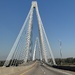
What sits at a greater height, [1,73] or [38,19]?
[38,19]

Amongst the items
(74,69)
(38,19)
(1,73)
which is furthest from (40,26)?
(1,73)

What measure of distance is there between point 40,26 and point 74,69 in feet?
136

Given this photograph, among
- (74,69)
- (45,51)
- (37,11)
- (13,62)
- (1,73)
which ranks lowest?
(1,73)

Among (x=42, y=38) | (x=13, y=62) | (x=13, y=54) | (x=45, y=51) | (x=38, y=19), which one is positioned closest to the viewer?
(x=13, y=54)

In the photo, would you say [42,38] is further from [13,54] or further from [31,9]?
[13,54]

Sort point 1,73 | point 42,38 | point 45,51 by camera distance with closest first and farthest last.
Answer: point 1,73 < point 42,38 < point 45,51

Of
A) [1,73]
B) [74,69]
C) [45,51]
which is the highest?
[45,51]

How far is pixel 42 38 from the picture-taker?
260 feet

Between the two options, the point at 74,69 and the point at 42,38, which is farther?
the point at 42,38

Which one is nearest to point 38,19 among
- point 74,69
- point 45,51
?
point 45,51

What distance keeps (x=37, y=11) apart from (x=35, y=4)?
5693 millimetres

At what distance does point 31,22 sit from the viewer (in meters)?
74.8

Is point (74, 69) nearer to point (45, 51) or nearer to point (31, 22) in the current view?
point (31, 22)

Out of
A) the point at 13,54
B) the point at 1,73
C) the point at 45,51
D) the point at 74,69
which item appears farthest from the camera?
the point at 45,51
